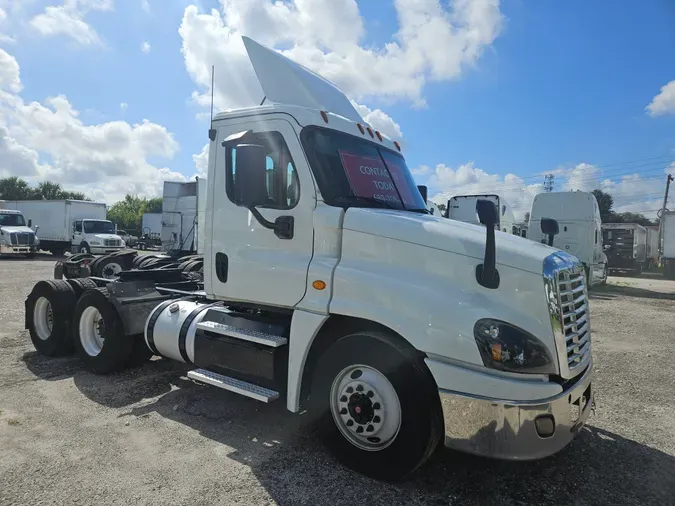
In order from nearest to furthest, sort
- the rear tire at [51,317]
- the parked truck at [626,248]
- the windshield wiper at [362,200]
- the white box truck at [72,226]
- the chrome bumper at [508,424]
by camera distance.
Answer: the chrome bumper at [508,424] → the windshield wiper at [362,200] → the rear tire at [51,317] → the white box truck at [72,226] → the parked truck at [626,248]

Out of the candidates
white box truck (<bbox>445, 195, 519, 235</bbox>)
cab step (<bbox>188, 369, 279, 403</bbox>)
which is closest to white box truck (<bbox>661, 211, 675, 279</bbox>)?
white box truck (<bbox>445, 195, 519, 235</bbox>)

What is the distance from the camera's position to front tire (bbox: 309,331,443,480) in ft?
10.5

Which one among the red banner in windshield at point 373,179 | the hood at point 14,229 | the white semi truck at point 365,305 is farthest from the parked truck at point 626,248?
the hood at point 14,229

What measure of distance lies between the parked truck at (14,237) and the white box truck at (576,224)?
2780 centimetres

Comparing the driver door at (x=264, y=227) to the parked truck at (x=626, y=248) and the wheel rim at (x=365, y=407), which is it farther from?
the parked truck at (x=626, y=248)

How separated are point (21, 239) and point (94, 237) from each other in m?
4.12

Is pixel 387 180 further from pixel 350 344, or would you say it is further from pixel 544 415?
pixel 544 415

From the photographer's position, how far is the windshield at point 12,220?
2770cm

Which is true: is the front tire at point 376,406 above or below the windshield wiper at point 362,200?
below

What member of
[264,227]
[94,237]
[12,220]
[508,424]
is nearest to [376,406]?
[508,424]

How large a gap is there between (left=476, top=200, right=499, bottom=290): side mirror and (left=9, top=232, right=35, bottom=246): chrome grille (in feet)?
101

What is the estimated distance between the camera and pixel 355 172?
13.4ft

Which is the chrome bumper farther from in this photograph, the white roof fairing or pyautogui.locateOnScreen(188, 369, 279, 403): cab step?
the white roof fairing

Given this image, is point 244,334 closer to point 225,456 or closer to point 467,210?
point 225,456
